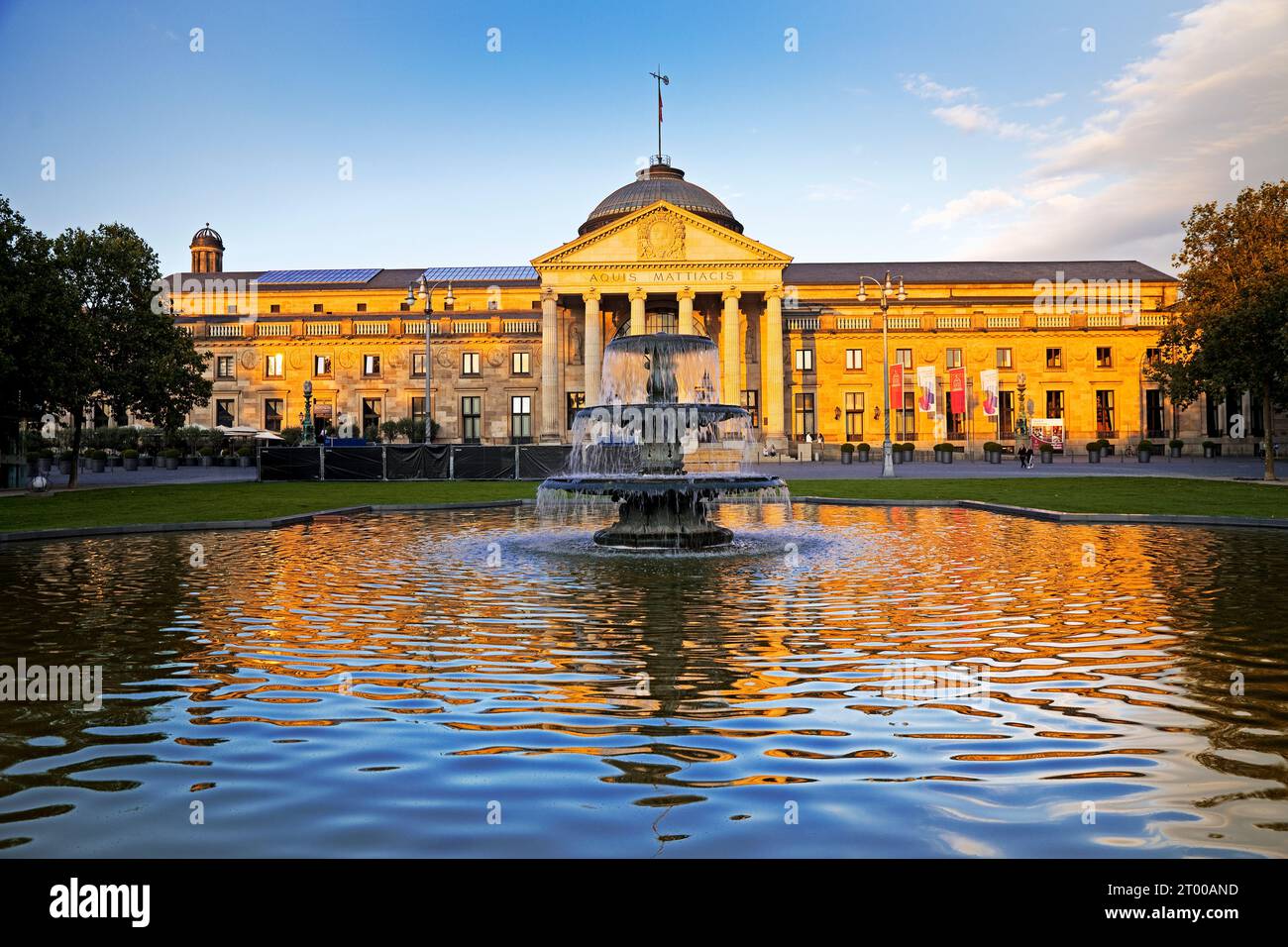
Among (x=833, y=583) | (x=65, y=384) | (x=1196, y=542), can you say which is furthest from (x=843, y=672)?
(x=65, y=384)

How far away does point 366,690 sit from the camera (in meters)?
6.40

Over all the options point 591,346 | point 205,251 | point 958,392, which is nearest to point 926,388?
point 958,392

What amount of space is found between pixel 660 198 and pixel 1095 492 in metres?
50.6

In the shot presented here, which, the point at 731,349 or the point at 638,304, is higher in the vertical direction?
the point at 638,304

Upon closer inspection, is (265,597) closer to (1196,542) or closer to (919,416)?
(1196,542)

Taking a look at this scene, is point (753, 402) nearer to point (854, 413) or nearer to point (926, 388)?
point (854, 413)

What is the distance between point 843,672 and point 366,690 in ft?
10.9

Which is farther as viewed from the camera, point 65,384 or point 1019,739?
point 65,384

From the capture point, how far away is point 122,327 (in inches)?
1503

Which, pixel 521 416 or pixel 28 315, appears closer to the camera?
pixel 28 315

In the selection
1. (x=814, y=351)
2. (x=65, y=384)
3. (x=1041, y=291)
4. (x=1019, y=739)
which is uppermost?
(x=1041, y=291)

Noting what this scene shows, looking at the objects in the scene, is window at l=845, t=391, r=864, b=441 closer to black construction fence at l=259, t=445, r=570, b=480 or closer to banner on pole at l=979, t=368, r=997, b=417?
banner on pole at l=979, t=368, r=997, b=417

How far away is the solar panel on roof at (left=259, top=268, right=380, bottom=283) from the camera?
272 feet
